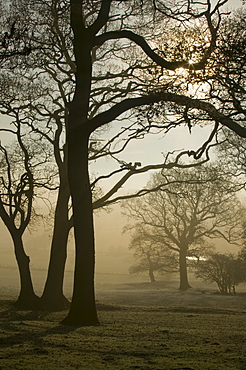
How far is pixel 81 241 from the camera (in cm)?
1263

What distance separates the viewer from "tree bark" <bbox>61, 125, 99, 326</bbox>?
12.4 metres

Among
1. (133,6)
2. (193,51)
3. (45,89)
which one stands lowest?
(193,51)

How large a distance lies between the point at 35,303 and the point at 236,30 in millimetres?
13381

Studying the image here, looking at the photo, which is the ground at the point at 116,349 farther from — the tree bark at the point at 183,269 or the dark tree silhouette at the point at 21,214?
the tree bark at the point at 183,269

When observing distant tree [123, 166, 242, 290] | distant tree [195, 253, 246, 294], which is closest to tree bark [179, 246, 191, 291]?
distant tree [123, 166, 242, 290]

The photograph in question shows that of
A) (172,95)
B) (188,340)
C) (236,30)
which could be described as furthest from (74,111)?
(188,340)

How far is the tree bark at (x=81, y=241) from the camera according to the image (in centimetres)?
1242

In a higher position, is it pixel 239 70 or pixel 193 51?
pixel 193 51

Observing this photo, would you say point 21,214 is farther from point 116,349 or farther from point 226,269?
point 226,269

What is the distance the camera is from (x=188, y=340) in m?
9.07

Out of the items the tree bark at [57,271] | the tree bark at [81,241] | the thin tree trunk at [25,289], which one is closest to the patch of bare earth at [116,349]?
the tree bark at [81,241]

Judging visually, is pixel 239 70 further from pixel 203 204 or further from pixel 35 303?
pixel 203 204

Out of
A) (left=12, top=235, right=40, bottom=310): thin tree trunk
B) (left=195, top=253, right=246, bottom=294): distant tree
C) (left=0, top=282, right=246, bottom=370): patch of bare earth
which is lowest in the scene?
(left=0, top=282, right=246, bottom=370): patch of bare earth

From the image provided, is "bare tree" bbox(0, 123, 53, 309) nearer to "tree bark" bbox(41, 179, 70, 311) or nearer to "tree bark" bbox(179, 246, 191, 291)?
"tree bark" bbox(41, 179, 70, 311)
